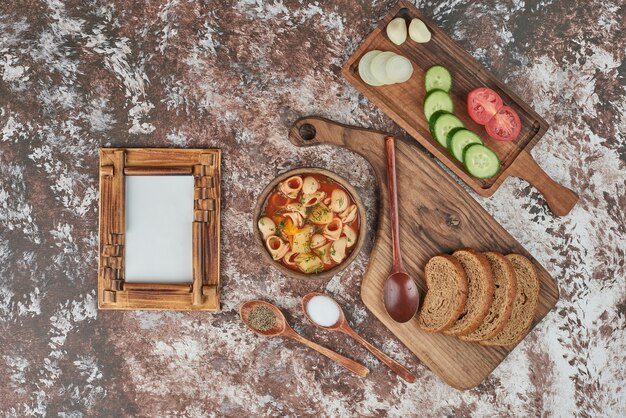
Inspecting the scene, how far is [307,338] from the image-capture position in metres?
2.56

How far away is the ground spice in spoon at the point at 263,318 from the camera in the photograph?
2508 mm

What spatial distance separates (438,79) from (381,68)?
0.26 metres

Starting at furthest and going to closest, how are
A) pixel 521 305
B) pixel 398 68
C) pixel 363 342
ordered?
pixel 363 342
pixel 521 305
pixel 398 68

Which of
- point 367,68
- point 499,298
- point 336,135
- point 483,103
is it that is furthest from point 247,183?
point 499,298

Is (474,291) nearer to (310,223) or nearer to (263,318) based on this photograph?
(310,223)

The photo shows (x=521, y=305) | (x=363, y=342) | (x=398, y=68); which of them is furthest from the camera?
(x=363, y=342)

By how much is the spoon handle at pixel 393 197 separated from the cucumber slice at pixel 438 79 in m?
0.29

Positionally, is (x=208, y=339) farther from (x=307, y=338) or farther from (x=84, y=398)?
(x=84, y=398)

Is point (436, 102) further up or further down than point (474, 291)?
further up

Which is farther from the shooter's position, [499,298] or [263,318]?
[263,318]

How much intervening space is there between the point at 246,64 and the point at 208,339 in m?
1.32

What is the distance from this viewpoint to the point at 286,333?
8.27ft

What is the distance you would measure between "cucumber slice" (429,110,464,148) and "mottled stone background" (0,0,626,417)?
10.0 inches

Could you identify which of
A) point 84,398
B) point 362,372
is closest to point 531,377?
point 362,372
